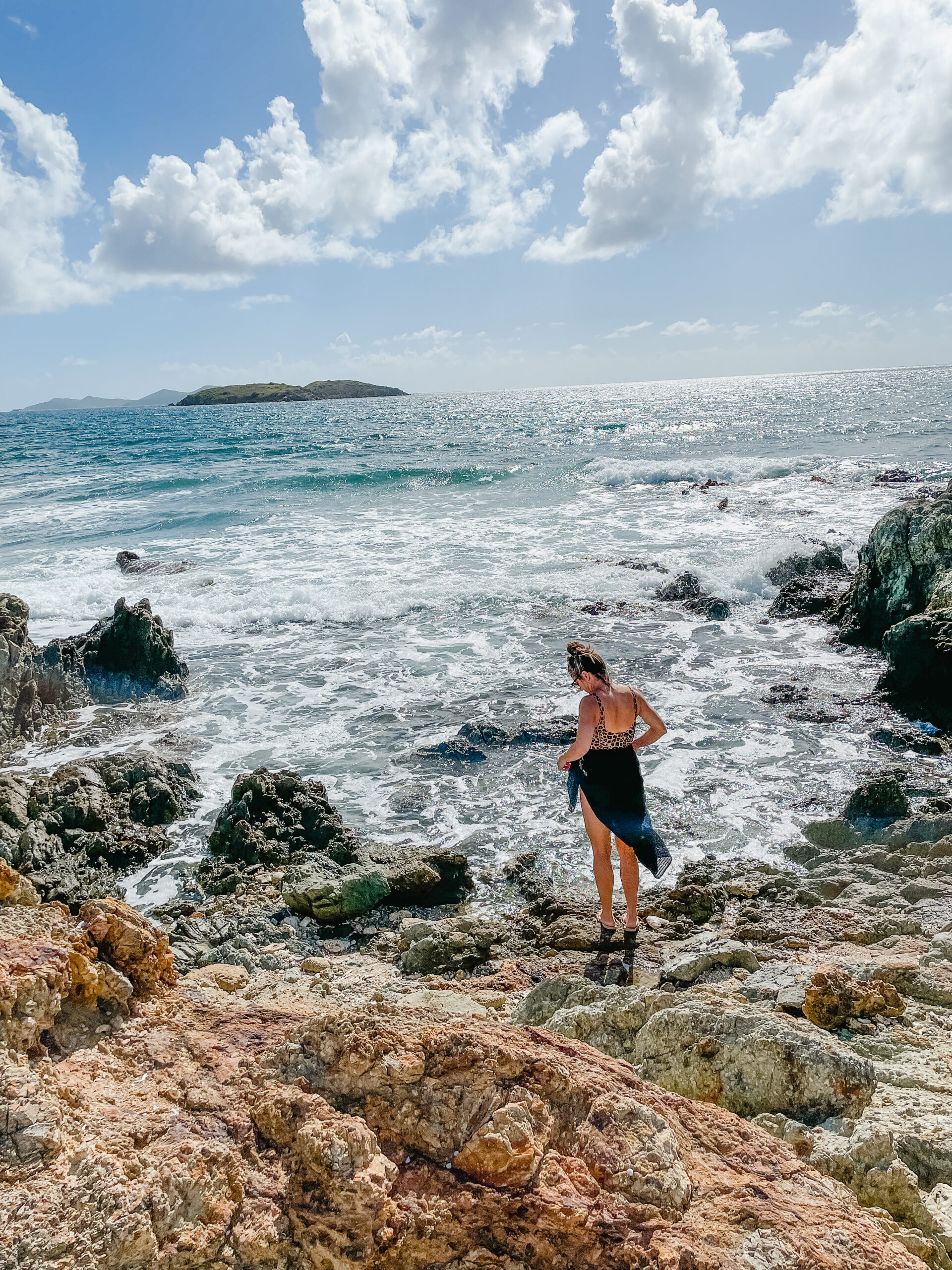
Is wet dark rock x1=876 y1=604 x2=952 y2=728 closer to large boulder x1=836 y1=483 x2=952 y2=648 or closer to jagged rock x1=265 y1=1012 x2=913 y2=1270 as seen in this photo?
large boulder x1=836 y1=483 x2=952 y2=648

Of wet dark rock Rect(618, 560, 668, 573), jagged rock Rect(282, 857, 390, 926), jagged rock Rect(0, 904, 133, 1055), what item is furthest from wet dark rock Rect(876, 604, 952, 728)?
jagged rock Rect(0, 904, 133, 1055)

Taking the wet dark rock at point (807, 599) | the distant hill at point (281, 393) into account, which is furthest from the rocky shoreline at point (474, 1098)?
the distant hill at point (281, 393)

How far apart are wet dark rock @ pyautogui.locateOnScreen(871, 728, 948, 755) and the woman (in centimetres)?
432

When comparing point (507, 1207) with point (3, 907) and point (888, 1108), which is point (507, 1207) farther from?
point (3, 907)

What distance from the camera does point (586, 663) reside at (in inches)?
184

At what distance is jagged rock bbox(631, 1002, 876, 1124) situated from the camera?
93.6 inches

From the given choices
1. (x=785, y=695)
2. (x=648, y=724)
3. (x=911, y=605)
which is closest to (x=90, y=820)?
(x=648, y=724)

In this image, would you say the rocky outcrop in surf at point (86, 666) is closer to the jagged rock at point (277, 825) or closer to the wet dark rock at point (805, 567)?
the jagged rock at point (277, 825)

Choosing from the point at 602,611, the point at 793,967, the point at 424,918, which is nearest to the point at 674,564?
the point at 602,611

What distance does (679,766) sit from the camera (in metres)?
7.54

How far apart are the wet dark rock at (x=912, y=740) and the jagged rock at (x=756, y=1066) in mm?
5957

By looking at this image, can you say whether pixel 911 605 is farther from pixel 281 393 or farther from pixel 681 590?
pixel 281 393

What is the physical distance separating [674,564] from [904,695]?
26.4ft

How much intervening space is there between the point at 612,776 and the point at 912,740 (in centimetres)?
473
